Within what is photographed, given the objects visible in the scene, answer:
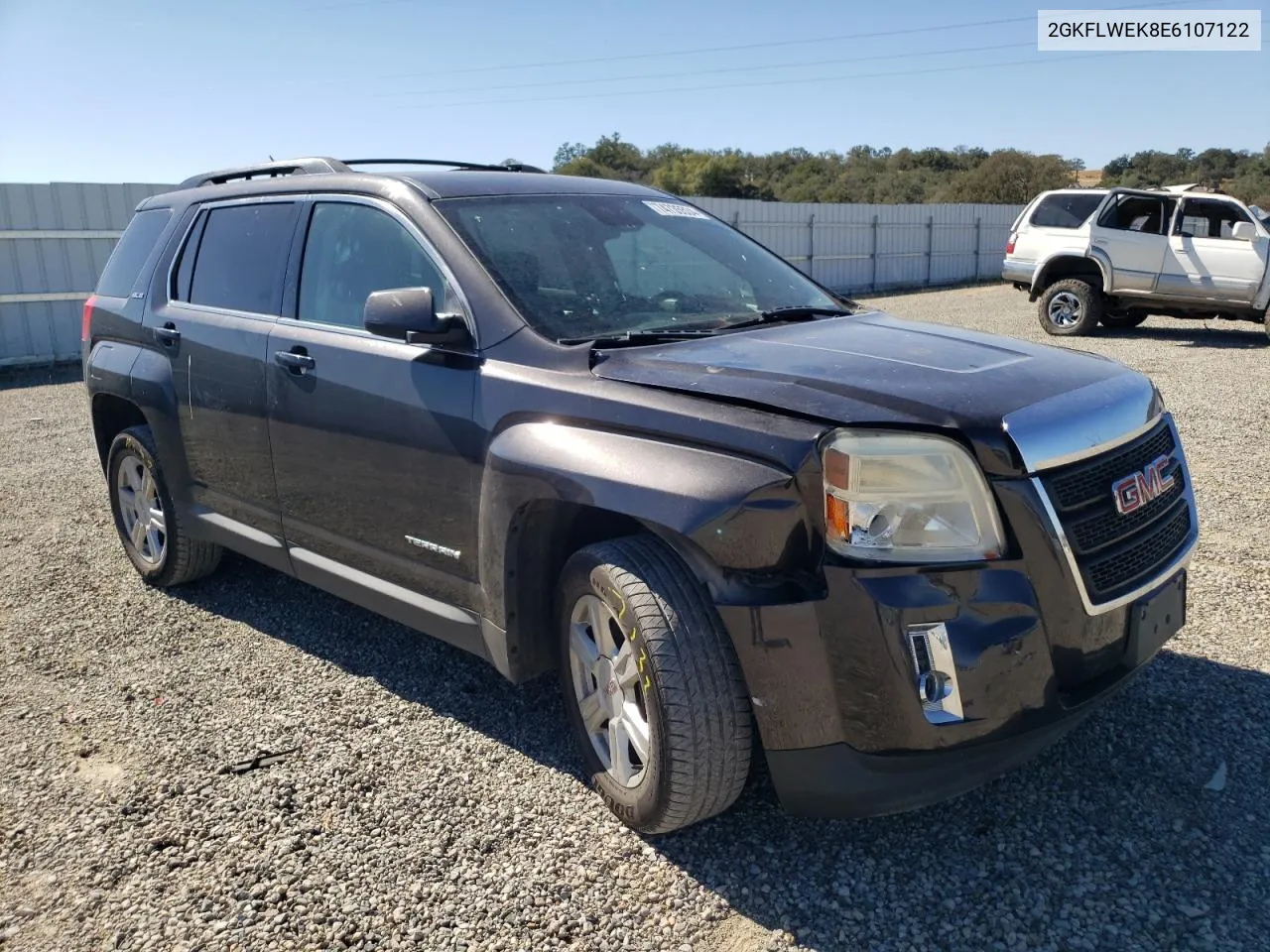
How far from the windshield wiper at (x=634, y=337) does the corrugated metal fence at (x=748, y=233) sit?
8.26 m

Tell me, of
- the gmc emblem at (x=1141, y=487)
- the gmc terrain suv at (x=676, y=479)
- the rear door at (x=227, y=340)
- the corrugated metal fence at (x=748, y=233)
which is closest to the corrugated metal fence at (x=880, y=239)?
the corrugated metal fence at (x=748, y=233)

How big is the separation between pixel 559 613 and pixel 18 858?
5.55ft

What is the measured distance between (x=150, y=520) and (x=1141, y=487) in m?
4.39

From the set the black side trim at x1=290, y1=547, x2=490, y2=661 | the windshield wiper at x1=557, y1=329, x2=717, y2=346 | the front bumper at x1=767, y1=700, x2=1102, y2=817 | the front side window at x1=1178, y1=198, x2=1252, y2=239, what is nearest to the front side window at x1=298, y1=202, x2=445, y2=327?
the windshield wiper at x1=557, y1=329, x2=717, y2=346

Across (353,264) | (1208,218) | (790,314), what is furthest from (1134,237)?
(353,264)

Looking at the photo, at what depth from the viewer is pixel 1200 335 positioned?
14.4 meters

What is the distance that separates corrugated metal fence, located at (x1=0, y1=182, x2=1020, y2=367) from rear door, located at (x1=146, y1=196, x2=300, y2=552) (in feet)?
24.5

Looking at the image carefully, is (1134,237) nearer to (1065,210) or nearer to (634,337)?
(1065,210)

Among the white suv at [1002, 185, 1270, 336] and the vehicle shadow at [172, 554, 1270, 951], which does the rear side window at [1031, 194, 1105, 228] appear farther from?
the vehicle shadow at [172, 554, 1270, 951]

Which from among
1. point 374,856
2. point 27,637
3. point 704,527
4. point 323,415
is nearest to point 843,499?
point 704,527

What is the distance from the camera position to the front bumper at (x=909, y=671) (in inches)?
88.7

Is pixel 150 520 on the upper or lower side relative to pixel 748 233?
lower

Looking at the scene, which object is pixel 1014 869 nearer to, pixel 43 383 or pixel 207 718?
pixel 207 718

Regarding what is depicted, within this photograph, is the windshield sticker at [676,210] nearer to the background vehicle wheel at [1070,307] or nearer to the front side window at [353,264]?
the front side window at [353,264]
